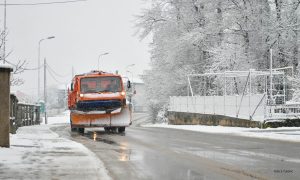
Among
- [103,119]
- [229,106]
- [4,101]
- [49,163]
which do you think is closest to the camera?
[49,163]

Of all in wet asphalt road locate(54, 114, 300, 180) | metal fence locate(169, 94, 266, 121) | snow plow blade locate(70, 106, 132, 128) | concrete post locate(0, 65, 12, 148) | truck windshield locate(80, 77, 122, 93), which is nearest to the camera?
wet asphalt road locate(54, 114, 300, 180)

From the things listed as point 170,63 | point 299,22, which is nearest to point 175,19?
point 170,63

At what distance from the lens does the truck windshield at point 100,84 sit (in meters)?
25.4

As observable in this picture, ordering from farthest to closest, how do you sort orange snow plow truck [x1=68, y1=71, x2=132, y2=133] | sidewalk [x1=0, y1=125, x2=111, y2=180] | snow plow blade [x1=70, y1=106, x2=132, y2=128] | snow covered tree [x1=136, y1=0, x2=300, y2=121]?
1. snow covered tree [x1=136, y1=0, x2=300, y2=121]
2. snow plow blade [x1=70, y1=106, x2=132, y2=128]
3. orange snow plow truck [x1=68, y1=71, x2=132, y2=133]
4. sidewalk [x1=0, y1=125, x2=111, y2=180]

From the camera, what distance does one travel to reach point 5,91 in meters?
14.0

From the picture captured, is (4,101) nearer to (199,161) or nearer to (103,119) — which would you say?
(199,161)

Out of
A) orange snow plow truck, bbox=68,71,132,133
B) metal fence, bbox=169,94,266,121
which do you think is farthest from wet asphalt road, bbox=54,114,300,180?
metal fence, bbox=169,94,266,121

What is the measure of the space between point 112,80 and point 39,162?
14258 mm

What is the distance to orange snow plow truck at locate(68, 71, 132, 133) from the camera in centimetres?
2486

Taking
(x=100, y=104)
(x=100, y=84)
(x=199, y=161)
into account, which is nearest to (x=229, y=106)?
(x=100, y=84)

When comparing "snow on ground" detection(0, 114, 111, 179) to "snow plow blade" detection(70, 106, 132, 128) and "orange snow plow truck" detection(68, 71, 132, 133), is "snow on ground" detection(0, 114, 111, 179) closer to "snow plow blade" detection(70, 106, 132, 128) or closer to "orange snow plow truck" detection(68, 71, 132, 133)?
"orange snow plow truck" detection(68, 71, 132, 133)

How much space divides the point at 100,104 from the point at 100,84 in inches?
48.6

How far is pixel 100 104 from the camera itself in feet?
81.4

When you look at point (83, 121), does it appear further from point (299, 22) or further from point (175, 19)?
point (175, 19)
